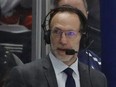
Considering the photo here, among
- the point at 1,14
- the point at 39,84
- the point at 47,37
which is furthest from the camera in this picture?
the point at 1,14

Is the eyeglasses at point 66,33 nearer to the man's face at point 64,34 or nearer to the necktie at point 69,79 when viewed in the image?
the man's face at point 64,34

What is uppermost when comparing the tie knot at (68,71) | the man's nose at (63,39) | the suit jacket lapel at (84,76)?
the man's nose at (63,39)

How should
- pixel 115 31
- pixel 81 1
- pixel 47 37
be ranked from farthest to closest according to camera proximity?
1. pixel 81 1
2. pixel 115 31
3. pixel 47 37

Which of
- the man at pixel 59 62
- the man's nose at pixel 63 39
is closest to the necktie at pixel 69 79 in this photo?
the man at pixel 59 62

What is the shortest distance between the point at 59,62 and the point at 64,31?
0.14m

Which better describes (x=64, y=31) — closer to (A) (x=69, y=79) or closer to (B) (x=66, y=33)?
(B) (x=66, y=33)

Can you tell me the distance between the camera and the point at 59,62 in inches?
69.6

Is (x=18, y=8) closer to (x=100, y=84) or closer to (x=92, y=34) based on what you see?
(x=92, y=34)

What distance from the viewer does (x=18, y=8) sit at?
3074 millimetres

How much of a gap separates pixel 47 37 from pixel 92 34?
4.58ft

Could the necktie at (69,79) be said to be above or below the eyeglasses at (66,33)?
below

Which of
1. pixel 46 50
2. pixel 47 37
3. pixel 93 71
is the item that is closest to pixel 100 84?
pixel 93 71

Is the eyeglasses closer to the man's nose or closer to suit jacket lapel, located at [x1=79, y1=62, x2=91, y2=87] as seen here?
the man's nose

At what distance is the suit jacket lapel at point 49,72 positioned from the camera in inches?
68.0
